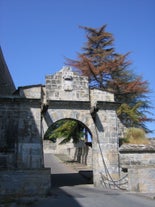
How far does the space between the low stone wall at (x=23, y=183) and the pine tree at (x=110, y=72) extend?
1134 cm

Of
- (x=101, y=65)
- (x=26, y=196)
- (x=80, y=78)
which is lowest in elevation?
(x=26, y=196)

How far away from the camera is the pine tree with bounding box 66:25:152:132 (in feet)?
77.4

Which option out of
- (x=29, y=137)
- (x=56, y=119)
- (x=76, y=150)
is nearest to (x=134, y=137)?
(x=56, y=119)

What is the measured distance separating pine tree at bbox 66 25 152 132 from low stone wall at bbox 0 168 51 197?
11335 mm

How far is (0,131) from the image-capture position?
557 inches

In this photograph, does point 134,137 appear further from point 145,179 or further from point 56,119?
point 56,119

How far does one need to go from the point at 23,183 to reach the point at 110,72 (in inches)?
551

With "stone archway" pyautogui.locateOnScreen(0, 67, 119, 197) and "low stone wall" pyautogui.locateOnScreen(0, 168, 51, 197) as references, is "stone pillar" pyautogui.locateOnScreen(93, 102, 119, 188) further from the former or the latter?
"low stone wall" pyautogui.locateOnScreen(0, 168, 51, 197)

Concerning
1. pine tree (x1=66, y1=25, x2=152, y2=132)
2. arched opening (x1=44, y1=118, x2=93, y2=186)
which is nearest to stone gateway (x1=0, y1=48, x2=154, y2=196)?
arched opening (x1=44, y1=118, x2=93, y2=186)

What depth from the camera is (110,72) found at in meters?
24.0

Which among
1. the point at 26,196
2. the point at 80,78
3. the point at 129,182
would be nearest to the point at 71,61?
the point at 80,78

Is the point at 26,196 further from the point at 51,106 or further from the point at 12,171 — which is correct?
the point at 51,106

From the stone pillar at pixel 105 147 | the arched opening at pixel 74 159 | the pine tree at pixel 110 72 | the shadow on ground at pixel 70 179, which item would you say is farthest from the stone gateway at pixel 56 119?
the pine tree at pixel 110 72

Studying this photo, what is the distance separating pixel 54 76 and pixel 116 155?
14.9 feet
